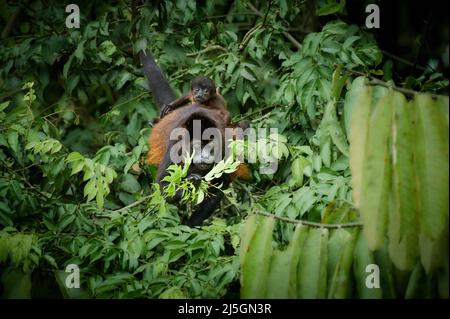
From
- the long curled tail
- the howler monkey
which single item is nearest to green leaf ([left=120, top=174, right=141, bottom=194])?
the howler monkey

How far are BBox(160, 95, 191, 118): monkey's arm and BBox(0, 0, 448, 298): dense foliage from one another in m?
0.18

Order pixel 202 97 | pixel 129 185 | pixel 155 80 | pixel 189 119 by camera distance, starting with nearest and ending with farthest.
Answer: pixel 129 185
pixel 189 119
pixel 202 97
pixel 155 80

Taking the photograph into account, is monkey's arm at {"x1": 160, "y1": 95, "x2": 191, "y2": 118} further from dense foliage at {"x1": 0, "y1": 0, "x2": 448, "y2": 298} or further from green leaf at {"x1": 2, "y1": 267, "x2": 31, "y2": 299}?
green leaf at {"x1": 2, "y1": 267, "x2": 31, "y2": 299}

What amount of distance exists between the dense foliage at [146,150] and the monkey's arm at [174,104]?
18 cm

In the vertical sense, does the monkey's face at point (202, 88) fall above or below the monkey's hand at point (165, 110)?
above

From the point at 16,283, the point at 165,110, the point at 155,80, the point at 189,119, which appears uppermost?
the point at 155,80

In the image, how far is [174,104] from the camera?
23.0ft

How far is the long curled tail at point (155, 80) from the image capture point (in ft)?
22.6

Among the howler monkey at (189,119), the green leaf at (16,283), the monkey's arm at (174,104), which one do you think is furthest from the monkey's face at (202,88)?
the green leaf at (16,283)

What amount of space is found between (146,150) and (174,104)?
1.18 metres

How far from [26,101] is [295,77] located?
247 cm

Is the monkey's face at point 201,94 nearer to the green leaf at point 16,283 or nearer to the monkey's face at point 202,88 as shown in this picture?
the monkey's face at point 202,88

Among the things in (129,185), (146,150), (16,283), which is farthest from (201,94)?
(16,283)

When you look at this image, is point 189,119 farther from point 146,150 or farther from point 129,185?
point 129,185
